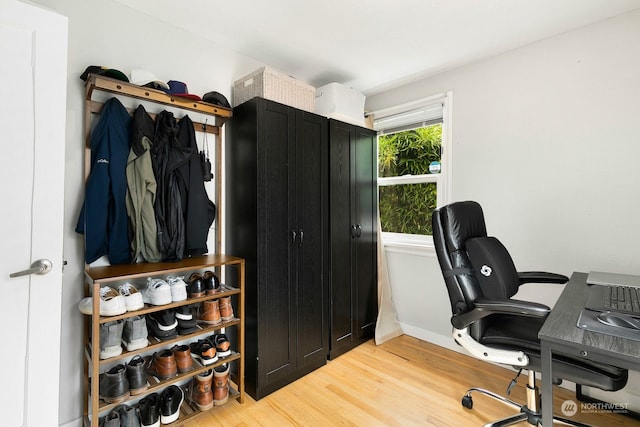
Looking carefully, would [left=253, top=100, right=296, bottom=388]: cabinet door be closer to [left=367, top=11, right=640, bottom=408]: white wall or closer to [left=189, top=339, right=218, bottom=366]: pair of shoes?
[left=189, top=339, right=218, bottom=366]: pair of shoes

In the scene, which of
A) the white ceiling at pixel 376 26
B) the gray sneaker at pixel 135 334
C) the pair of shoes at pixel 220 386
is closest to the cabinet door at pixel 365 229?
the white ceiling at pixel 376 26

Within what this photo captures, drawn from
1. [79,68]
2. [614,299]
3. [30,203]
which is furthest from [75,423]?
[614,299]

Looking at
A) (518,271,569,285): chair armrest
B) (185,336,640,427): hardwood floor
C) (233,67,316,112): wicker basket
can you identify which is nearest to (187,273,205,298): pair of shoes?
(185,336,640,427): hardwood floor

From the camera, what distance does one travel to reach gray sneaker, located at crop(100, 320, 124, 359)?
54.9 inches

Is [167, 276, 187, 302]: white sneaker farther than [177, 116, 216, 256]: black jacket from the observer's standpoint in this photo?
No

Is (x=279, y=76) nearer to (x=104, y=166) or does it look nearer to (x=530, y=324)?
(x=104, y=166)

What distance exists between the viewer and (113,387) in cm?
142

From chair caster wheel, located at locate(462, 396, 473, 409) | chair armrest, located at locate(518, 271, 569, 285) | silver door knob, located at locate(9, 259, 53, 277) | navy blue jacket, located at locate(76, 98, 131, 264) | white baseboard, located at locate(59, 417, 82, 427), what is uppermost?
navy blue jacket, located at locate(76, 98, 131, 264)

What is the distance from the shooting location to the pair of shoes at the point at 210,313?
1.76 metres

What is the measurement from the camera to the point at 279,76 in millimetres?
2064

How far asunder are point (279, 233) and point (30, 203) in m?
1.23

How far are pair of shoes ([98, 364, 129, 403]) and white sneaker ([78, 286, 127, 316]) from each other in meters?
0.33

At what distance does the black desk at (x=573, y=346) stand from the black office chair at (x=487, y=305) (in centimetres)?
13

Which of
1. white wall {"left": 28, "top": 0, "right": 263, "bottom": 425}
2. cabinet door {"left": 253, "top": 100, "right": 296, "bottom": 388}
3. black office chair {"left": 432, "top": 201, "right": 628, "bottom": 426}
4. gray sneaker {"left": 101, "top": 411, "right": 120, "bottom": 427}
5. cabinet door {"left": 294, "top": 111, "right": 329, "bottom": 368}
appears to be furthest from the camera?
cabinet door {"left": 294, "top": 111, "right": 329, "bottom": 368}
